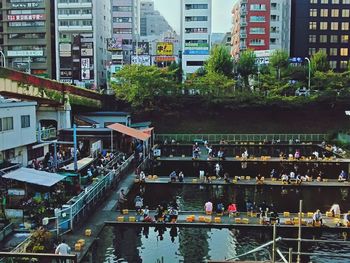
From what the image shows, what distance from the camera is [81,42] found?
86625 millimetres

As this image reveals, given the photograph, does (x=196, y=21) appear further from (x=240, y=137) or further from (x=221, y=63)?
(x=240, y=137)

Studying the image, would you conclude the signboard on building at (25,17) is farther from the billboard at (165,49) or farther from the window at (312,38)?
the window at (312,38)

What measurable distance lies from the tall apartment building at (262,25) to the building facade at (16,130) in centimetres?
6781

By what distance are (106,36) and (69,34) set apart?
47.7ft

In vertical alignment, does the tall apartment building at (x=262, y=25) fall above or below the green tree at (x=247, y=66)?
above

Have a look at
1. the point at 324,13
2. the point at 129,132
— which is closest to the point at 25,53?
the point at 129,132

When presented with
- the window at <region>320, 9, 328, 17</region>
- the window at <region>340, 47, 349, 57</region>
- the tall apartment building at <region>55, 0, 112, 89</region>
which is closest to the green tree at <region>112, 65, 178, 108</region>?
the tall apartment building at <region>55, 0, 112, 89</region>

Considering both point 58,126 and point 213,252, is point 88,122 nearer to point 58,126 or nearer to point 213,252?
point 58,126

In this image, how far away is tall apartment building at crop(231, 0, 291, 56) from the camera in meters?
94.6

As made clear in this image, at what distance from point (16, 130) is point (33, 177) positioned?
28.0 feet

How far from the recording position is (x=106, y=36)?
4136 inches

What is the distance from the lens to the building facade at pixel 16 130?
31328mm

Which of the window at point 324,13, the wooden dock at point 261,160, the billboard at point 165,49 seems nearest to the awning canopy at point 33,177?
the wooden dock at point 261,160

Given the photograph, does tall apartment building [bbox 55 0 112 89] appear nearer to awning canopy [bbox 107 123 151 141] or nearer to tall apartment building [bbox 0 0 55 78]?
tall apartment building [bbox 0 0 55 78]
